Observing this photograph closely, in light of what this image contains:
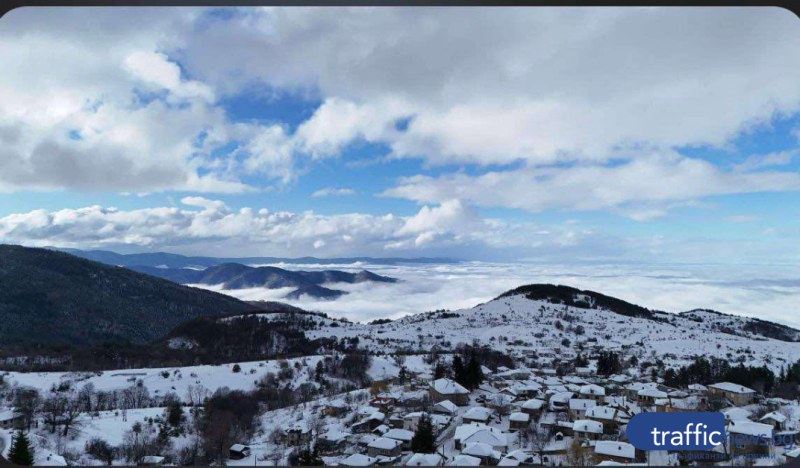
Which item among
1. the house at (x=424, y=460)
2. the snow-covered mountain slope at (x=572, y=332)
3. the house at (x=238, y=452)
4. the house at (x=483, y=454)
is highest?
the house at (x=483, y=454)

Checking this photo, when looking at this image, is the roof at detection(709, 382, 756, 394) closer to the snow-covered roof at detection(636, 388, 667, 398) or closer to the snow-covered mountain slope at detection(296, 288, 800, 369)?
the snow-covered roof at detection(636, 388, 667, 398)

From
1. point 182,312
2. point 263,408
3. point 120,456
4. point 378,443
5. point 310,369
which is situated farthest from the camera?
point 182,312

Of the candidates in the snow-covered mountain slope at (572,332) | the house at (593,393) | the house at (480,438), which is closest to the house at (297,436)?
the house at (480,438)

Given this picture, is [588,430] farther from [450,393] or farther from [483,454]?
[450,393]

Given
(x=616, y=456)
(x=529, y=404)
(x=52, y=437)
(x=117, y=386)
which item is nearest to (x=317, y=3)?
(x=616, y=456)

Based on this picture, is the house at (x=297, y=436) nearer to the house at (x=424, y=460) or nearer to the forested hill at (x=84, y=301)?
the house at (x=424, y=460)

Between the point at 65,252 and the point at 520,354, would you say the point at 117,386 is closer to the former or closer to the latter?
the point at 520,354
